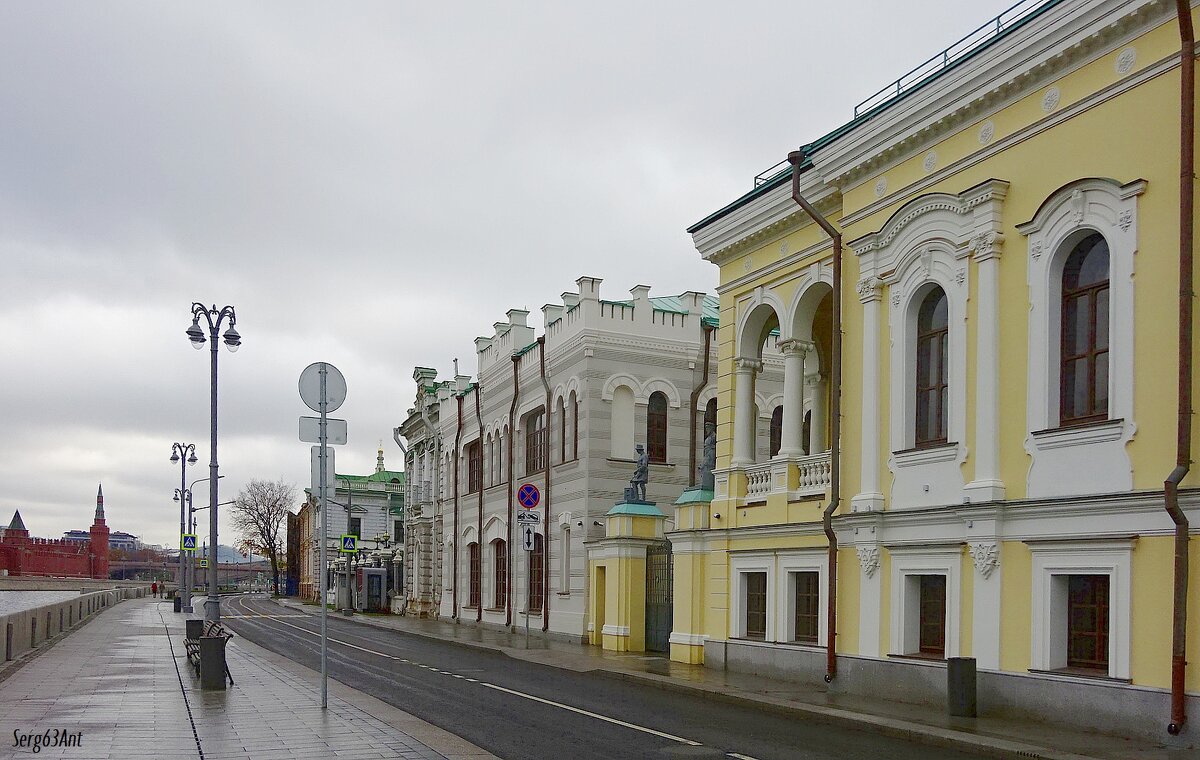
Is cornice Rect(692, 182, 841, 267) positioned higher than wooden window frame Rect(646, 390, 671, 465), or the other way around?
cornice Rect(692, 182, 841, 267)

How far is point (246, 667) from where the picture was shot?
67.9 feet

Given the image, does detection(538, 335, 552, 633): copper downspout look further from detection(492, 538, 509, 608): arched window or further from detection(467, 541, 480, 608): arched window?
detection(467, 541, 480, 608): arched window

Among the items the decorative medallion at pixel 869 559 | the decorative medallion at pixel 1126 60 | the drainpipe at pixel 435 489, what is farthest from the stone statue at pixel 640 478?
the drainpipe at pixel 435 489

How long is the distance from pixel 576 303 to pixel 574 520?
637cm

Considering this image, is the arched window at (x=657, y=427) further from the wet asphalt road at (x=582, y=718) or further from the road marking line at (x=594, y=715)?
the road marking line at (x=594, y=715)

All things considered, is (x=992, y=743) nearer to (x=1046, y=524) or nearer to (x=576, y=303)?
(x=1046, y=524)

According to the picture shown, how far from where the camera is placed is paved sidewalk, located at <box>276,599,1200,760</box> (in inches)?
473

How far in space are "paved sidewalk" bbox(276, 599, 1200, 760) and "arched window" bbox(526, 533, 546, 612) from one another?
337 inches

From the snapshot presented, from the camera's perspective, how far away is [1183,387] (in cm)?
1247

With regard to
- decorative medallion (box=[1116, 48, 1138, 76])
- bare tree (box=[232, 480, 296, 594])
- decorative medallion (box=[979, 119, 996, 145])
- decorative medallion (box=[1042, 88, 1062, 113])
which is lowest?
bare tree (box=[232, 480, 296, 594])

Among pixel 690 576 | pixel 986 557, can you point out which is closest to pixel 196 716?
pixel 986 557

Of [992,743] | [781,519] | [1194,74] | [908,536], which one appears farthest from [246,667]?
[1194,74]

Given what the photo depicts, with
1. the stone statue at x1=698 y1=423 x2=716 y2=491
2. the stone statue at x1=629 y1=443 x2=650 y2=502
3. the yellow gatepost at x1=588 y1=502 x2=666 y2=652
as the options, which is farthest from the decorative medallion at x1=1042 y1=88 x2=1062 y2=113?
the yellow gatepost at x1=588 y1=502 x2=666 y2=652

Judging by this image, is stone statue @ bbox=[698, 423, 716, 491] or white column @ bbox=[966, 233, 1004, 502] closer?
white column @ bbox=[966, 233, 1004, 502]
